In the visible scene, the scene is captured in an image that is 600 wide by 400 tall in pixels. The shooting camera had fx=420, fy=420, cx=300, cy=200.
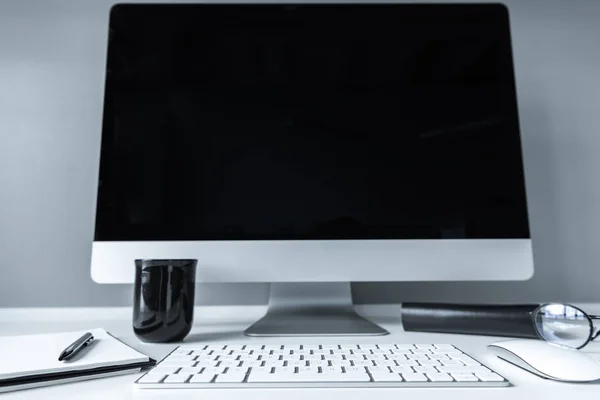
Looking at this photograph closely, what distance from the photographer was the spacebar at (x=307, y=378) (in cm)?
37

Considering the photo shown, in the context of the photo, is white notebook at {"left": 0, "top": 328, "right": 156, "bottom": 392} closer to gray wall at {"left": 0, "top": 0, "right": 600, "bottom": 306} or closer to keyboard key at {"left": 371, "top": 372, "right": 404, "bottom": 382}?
keyboard key at {"left": 371, "top": 372, "right": 404, "bottom": 382}

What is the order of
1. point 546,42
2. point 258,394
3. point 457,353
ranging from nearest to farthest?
point 258,394 → point 457,353 → point 546,42

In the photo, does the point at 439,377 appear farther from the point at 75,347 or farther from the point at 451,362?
the point at 75,347

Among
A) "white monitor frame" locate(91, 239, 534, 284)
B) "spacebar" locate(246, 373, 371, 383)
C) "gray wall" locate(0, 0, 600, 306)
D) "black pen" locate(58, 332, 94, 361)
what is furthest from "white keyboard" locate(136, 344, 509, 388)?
"gray wall" locate(0, 0, 600, 306)

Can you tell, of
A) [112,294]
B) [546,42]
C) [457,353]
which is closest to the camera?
[457,353]

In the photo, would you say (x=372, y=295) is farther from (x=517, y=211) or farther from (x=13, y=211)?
(x=13, y=211)

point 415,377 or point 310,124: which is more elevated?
point 310,124

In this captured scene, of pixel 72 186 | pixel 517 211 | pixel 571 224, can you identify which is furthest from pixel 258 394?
pixel 571 224

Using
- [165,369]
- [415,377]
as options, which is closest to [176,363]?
[165,369]

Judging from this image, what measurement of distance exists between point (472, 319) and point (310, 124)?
0.43 m

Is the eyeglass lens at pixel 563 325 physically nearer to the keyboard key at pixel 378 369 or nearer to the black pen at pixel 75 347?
the keyboard key at pixel 378 369

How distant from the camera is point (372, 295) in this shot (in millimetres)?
949

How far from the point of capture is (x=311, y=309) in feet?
2.56

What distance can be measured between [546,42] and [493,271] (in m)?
0.68
